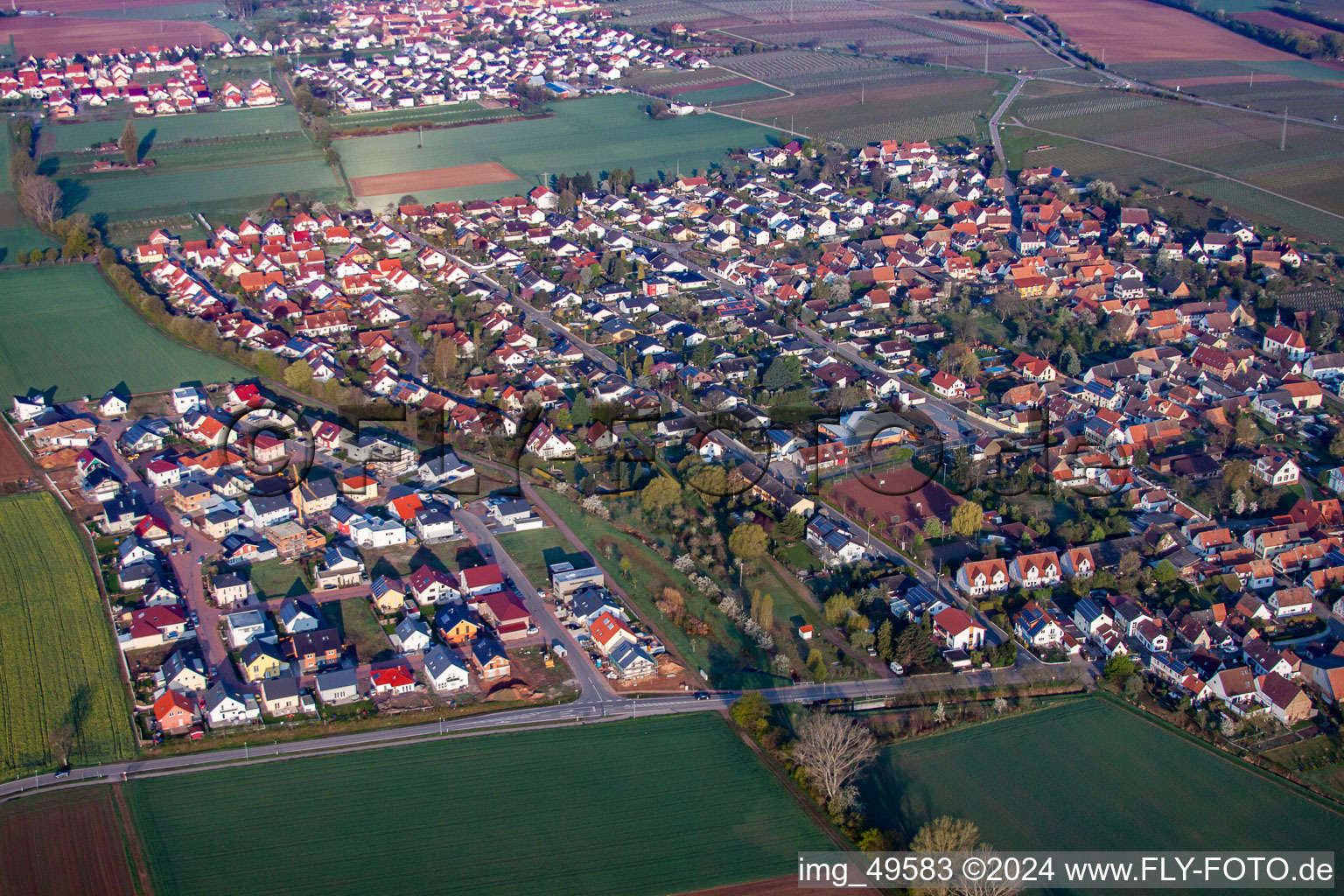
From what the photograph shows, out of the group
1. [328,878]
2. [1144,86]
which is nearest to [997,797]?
[328,878]

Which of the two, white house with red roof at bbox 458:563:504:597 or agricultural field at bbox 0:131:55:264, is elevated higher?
agricultural field at bbox 0:131:55:264

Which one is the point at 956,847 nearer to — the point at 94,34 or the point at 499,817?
the point at 499,817

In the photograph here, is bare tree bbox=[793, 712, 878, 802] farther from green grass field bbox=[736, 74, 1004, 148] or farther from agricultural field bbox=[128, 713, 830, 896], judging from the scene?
green grass field bbox=[736, 74, 1004, 148]

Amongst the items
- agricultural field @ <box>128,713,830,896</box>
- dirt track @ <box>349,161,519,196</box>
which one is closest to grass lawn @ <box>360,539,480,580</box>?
agricultural field @ <box>128,713,830,896</box>

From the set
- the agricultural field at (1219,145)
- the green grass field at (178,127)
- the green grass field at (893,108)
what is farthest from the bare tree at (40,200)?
the agricultural field at (1219,145)

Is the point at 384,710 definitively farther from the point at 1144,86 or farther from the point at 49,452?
the point at 1144,86

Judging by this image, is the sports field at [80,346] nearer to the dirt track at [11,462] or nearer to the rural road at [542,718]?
the dirt track at [11,462]
